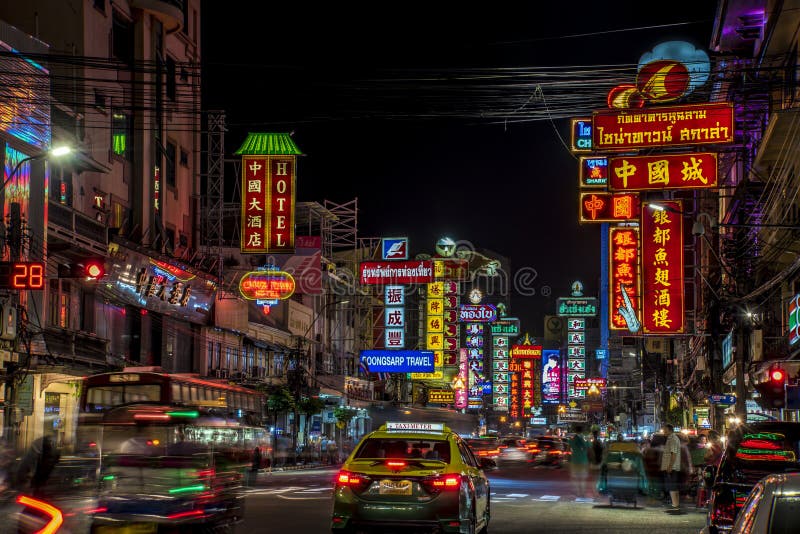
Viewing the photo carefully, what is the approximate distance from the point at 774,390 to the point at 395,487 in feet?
54.9

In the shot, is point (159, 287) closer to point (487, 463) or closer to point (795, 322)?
point (795, 322)

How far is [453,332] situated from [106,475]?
61639 millimetres

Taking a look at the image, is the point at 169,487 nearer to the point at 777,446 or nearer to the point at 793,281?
the point at 777,446

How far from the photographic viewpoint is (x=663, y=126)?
105ft

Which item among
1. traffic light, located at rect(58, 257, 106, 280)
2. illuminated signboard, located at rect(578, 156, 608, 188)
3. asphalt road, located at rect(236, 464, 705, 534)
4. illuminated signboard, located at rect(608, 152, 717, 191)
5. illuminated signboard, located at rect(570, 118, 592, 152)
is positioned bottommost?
asphalt road, located at rect(236, 464, 705, 534)

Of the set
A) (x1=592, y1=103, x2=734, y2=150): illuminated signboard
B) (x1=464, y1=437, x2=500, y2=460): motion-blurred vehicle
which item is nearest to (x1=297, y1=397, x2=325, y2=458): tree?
(x1=464, y1=437, x2=500, y2=460): motion-blurred vehicle

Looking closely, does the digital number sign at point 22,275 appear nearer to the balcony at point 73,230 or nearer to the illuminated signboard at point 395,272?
the balcony at point 73,230

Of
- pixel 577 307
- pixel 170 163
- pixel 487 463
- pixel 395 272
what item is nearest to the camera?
pixel 487 463

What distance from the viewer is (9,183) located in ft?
99.7

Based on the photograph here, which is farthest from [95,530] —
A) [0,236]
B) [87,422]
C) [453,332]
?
[453,332]

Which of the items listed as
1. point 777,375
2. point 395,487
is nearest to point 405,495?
point 395,487

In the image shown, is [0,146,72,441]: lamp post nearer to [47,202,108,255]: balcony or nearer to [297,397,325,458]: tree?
[47,202,108,255]: balcony

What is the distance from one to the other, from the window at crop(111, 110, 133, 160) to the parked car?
102 feet

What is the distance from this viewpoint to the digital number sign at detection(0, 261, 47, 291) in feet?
89.7
